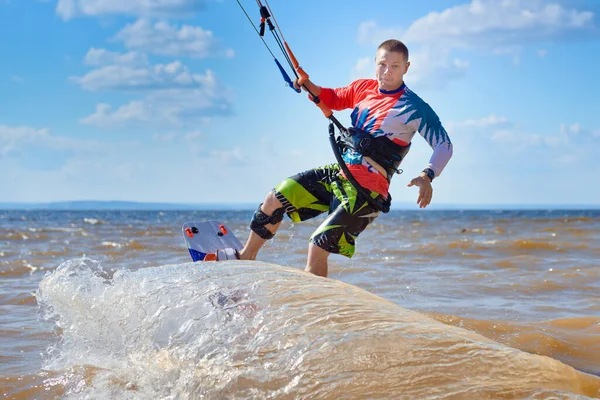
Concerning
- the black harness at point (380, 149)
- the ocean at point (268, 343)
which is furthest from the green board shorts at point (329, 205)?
the ocean at point (268, 343)

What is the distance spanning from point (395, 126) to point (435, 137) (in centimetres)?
29

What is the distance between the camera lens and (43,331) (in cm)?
508

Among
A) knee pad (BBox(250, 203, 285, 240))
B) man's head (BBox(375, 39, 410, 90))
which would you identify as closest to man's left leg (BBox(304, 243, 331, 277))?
knee pad (BBox(250, 203, 285, 240))

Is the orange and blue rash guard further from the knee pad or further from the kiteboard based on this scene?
the kiteboard

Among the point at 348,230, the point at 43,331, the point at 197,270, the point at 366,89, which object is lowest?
the point at 43,331

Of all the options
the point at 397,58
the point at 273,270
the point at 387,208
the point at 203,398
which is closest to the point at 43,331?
the point at 273,270

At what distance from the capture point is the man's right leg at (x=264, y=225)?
15.4ft

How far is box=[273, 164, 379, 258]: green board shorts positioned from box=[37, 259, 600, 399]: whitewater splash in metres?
0.42

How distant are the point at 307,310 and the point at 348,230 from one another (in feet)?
3.59

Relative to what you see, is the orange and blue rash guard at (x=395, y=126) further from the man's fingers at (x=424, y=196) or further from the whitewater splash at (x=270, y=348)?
the whitewater splash at (x=270, y=348)

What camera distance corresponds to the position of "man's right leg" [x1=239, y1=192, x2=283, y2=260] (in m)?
4.69

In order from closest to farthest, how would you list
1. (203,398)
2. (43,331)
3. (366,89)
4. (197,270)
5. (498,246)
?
(203,398) → (197,270) → (366,89) → (43,331) → (498,246)

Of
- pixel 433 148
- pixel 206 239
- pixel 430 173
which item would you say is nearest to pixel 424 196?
pixel 430 173

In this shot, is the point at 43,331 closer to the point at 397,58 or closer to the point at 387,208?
the point at 387,208
